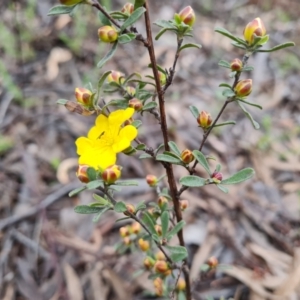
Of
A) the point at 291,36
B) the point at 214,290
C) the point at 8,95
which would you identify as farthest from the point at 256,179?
the point at 291,36

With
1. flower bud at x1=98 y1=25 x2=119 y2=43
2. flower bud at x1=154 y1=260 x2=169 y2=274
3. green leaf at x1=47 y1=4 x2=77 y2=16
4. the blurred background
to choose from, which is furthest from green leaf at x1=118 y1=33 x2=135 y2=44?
the blurred background

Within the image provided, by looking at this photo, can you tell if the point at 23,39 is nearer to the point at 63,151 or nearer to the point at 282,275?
the point at 63,151

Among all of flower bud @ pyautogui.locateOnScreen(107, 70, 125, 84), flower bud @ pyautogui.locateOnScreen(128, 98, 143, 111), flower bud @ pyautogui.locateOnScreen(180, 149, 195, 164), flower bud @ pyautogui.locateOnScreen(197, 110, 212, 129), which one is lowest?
flower bud @ pyautogui.locateOnScreen(180, 149, 195, 164)

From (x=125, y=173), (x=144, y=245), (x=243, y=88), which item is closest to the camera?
(x=243, y=88)

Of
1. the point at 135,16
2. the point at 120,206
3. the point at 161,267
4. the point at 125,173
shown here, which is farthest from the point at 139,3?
the point at 125,173

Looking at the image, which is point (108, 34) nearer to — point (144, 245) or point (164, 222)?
point (164, 222)

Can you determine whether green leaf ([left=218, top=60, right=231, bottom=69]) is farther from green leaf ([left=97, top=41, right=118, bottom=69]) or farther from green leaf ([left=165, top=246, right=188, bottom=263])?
green leaf ([left=165, top=246, right=188, bottom=263])

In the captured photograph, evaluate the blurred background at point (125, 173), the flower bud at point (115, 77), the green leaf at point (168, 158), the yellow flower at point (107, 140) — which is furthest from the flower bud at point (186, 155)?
the blurred background at point (125, 173)
